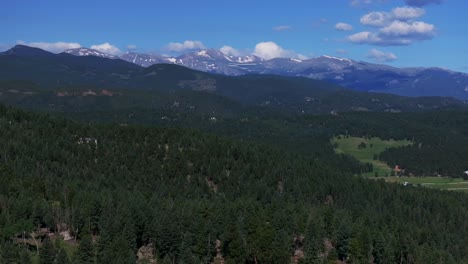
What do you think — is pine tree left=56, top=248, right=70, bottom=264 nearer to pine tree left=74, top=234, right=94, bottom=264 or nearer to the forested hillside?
the forested hillside

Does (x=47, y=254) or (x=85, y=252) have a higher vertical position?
(x=47, y=254)

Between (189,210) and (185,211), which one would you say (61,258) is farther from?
(189,210)

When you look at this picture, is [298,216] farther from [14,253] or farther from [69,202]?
[14,253]

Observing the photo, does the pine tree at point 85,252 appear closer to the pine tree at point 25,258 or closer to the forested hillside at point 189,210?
the forested hillside at point 189,210

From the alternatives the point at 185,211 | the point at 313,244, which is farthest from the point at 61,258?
the point at 313,244

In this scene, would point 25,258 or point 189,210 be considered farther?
point 189,210

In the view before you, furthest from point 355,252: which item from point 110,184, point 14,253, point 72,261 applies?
point 110,184

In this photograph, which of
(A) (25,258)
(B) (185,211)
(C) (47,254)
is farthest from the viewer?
(B) (185,211)

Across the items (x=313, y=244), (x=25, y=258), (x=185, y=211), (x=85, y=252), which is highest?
(x=25, y=258)

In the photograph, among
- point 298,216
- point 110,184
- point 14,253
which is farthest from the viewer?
point 110,184
